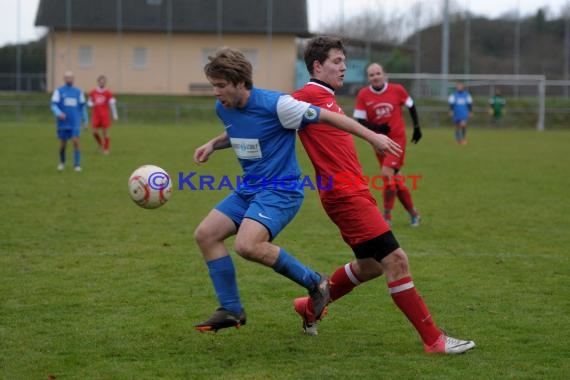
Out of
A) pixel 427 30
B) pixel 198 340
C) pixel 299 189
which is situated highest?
pixel 427 30

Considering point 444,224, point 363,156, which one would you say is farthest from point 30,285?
point 363,156

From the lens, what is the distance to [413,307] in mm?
4871

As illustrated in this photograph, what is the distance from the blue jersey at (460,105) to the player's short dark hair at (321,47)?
2232cm

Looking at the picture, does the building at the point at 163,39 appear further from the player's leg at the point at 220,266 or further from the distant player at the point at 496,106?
the player's leg at the point at 220,266

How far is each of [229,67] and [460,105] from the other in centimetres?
2309

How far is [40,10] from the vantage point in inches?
1666

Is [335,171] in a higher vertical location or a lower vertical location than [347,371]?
higher

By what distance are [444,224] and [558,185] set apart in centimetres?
520

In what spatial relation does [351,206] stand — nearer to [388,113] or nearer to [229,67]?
[229,67]

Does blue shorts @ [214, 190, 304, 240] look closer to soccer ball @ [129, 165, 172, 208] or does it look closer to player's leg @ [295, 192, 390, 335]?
player's leg @ [295, 192, 390, 335]

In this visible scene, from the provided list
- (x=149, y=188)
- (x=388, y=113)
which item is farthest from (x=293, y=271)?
(x=388, y=113)

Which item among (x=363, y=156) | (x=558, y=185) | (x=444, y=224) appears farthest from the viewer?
(x=363, y=156)

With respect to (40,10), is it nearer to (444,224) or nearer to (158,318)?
(444,224)

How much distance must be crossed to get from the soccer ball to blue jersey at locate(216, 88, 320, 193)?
0.72m
